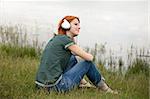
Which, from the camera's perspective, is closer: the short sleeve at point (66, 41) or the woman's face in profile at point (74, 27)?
the short sleeve at point (66, 41)

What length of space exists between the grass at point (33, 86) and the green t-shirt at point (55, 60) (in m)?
0.21

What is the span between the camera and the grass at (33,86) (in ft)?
17.7

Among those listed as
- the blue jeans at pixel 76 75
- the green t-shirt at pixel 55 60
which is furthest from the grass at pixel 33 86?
the green t-shirt at pixel 55 60

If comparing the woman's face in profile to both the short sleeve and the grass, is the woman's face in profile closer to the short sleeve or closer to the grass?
the short sleeve

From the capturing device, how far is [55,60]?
5.70 m

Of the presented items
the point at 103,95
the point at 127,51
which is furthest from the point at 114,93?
the point at 127,51

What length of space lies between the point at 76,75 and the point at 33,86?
1.87ft

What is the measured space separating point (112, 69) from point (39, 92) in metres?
3.02

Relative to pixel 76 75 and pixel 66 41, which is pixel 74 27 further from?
pixel 76 75

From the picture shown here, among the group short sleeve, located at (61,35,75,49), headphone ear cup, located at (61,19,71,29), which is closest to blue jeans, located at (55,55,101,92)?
short sleeve, located at (61,35,75,49)

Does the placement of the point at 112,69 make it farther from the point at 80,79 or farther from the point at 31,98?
the point at 31,98

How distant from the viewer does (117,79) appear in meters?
7.00

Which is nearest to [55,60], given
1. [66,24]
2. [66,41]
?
[66,41]

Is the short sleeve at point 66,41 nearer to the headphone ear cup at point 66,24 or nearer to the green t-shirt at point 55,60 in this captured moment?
the green t-shirt at point 55,60
